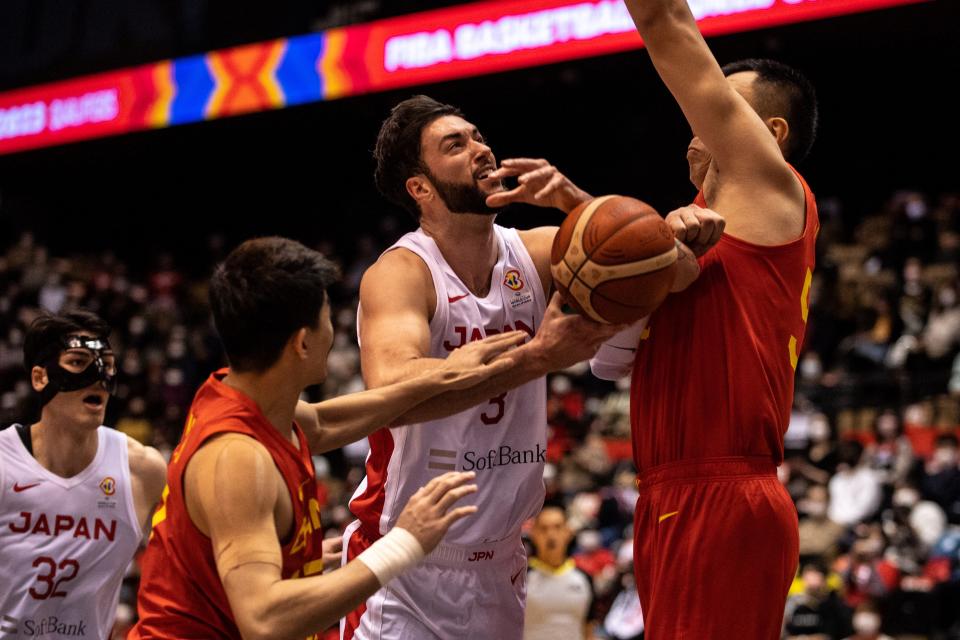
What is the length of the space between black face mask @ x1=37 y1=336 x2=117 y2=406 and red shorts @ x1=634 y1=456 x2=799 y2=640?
2.81 m

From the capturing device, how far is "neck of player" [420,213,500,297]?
4785 mm

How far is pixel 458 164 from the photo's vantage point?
4.75 metres

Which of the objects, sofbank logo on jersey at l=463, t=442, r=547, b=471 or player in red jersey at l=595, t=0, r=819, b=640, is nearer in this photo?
player in red jersey at l=595, t=0, r=819, b=640

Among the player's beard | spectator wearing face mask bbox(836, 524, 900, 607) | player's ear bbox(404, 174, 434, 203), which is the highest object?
player's ear bbox(404, 174, 434, 203)

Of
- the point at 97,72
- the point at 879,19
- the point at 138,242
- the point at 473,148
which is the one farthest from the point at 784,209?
the point at 138,242

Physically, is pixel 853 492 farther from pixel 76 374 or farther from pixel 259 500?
pixel 259 500

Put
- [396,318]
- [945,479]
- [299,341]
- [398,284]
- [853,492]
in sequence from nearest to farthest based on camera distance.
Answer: [299,341]
[396,318]
[398,284]
[945,479]
[853,492]

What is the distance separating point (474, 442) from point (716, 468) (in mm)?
1124

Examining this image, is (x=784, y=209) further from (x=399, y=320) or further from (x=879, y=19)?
(x=879, y=19)

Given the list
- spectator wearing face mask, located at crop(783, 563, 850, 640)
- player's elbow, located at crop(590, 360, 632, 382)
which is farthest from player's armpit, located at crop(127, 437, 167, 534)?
spectator wearing face mask, located at crop(783, 563, 850, 640)

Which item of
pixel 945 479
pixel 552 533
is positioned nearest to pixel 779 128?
pixel 552 533

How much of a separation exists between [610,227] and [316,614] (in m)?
1.38

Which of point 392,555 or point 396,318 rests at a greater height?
point 396,318

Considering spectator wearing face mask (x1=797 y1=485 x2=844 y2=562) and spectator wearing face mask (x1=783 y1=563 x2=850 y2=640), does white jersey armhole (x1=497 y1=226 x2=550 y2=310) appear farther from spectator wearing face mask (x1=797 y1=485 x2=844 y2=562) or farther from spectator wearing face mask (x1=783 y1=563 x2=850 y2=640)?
spectator wearing face mask (x1=797 y1=485 x2=844 y2=562)
